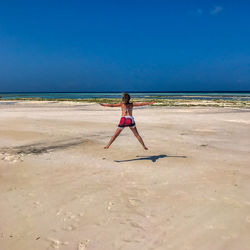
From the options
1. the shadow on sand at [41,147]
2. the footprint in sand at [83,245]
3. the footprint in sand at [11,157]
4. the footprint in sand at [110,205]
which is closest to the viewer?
the footprint in sand at [83,245]

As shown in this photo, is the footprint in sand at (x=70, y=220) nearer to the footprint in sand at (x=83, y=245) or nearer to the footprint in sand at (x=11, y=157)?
the footprint in sand at (x=83, y=245)

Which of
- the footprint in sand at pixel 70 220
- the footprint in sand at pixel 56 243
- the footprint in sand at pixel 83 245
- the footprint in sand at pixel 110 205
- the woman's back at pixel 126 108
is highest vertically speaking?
the woman's back at pixel 126 108

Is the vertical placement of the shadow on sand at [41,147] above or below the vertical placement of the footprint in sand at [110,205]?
above

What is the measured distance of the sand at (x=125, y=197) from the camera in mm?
3879

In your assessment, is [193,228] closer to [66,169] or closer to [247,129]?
[66,169]

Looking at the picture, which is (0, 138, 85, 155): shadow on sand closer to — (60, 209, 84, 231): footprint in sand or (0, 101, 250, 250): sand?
(0, 101, 250, 250): sand

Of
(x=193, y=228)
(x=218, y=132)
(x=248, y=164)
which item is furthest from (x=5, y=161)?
(x=218, y=132)

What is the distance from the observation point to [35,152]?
9234 mm

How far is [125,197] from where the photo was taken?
532 centimetres

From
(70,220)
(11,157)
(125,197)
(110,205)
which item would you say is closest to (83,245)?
(70,220)

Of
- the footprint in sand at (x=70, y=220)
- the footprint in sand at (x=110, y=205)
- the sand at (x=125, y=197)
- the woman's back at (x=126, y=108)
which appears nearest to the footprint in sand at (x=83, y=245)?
the sand at (x=125, y=197)

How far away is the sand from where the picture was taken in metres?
3.88

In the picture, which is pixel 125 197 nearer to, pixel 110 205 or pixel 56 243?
pixel 110 205

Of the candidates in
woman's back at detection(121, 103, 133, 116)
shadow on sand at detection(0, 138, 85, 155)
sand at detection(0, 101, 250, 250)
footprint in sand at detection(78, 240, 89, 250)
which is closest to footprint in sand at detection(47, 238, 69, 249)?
sand at detection(0, 101, 250, 250)
